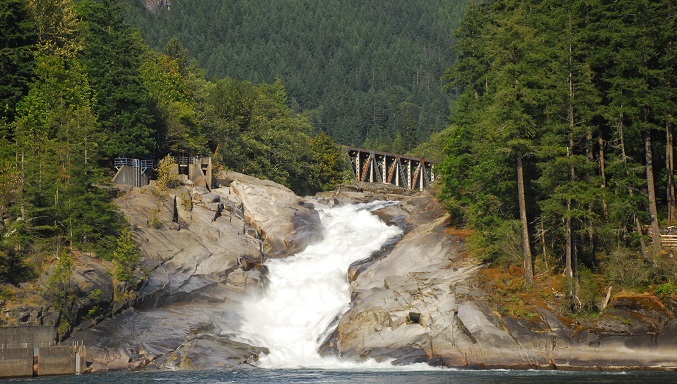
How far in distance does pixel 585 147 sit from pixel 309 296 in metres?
20.3

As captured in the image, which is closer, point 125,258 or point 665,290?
point 665,290

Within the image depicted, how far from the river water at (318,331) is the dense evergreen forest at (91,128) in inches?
385

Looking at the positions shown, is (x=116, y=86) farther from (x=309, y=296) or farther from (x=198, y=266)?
(x=309, y=296)

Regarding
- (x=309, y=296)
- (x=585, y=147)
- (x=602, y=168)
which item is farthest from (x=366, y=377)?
(x=585, y=147)

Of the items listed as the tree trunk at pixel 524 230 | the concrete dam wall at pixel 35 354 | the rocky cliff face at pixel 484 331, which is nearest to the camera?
the concrete dam wall at pixel 35 354

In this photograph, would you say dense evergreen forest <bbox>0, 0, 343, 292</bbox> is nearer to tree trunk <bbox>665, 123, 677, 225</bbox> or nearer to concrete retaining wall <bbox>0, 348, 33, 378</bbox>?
concrete retaining wall <bbox>0, 348, 33, 378</bbox>

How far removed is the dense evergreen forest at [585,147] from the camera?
174ft

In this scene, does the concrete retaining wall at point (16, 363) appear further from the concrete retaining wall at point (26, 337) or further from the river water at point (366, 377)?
the river water at point (366, 377)

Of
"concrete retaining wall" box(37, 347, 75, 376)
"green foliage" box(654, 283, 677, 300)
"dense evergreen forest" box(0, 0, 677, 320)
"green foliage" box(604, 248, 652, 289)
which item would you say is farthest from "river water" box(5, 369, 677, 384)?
"dense evergreen forest" box(0, 0, 677, 320)

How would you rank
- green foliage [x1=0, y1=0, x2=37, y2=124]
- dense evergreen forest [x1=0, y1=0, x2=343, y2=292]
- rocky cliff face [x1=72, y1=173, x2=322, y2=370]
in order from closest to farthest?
rocky cliff face [x1=72, y1=173, x2=322, y2=370], dense evergreen forest [x1=0, y1=0, x2=343, y2=292], green foliage [x1=0, y1=0, x2=37, y2=124]

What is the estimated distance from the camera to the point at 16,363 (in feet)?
157

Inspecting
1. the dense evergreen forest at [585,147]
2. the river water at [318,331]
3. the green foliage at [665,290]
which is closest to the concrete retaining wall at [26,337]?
the river water at [318,331]

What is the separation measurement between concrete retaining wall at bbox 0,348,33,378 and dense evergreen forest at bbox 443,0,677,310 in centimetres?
2749

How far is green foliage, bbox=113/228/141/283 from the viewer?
56.4m
